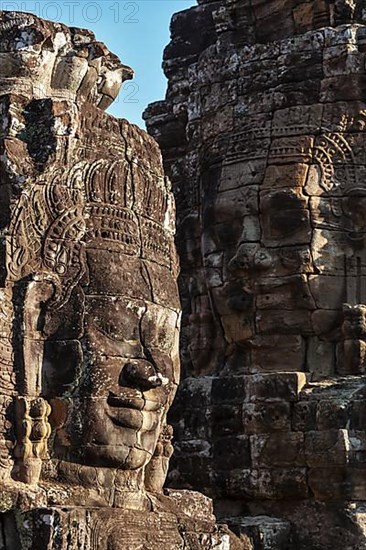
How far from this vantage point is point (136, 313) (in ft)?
42.5

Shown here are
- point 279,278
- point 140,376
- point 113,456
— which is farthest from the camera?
point 279,278

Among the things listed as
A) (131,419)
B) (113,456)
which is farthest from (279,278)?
(113,456)

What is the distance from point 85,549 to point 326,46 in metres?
7.78

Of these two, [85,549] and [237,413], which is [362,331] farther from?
[85,549]

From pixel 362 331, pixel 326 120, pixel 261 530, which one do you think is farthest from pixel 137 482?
pixel 326 120

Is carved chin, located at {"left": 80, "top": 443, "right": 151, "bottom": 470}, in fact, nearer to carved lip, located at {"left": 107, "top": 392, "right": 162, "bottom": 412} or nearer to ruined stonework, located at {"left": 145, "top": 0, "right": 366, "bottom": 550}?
carved lip, located at {"left": 107, "top": 392, "right": 162, "bottom": 412}

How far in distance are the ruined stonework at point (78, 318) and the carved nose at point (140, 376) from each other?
0.04 feet

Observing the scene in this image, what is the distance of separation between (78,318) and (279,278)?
206 inches

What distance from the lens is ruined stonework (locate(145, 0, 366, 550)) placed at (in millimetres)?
16891

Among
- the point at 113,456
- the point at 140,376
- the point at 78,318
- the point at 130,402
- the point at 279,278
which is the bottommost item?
the point at 113,456

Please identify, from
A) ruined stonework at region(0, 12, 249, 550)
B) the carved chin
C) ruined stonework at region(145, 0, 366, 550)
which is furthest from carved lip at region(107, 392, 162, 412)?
ruined stonework at region(145, 0, 366, 550)

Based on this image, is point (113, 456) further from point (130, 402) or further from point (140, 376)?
point (140, 376)

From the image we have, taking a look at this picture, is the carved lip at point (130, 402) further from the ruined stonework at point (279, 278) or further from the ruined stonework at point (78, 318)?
the ruined stonework at point (279, 278)

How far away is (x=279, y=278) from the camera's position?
17.6m
